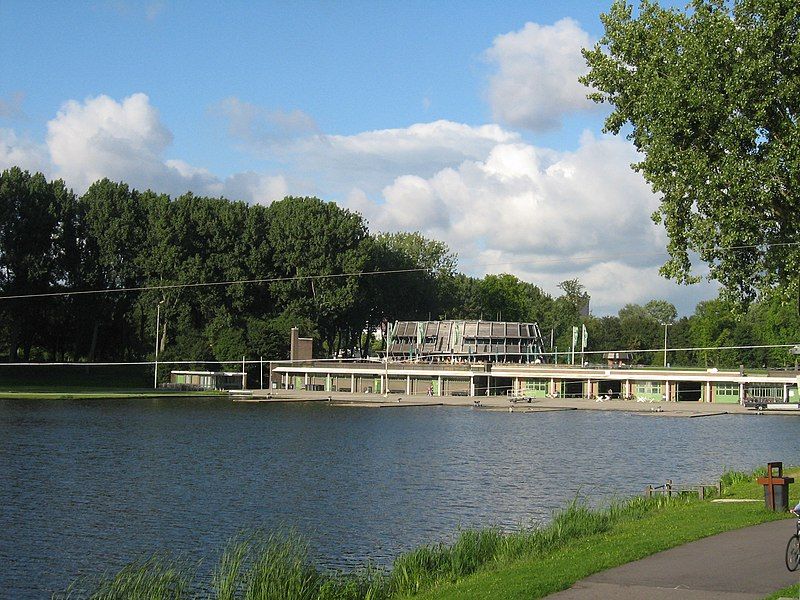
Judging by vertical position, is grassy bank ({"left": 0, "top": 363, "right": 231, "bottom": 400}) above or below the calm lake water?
above

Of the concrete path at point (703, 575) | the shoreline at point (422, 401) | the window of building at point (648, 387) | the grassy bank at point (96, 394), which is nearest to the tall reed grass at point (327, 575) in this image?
the concrete path at point (703, 575)

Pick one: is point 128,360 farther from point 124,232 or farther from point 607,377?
point 607,377

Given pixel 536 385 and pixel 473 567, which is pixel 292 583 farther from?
pixel 536 385

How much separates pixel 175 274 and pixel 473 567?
9768 centimetres

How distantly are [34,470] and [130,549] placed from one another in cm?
1963

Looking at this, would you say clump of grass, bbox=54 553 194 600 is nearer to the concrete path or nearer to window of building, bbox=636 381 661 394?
the concrete path

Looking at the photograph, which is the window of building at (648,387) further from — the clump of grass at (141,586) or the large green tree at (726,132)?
the clump of grass at (141,586)

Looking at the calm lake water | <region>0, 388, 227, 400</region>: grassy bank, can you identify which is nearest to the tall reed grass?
the calm lake water

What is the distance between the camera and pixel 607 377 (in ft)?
401

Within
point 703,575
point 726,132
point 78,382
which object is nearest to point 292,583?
point 703,575

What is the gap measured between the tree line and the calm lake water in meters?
24.7

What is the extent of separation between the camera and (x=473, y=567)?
21609 mm

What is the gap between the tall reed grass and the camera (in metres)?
19.6

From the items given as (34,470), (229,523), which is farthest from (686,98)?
(34,470)
